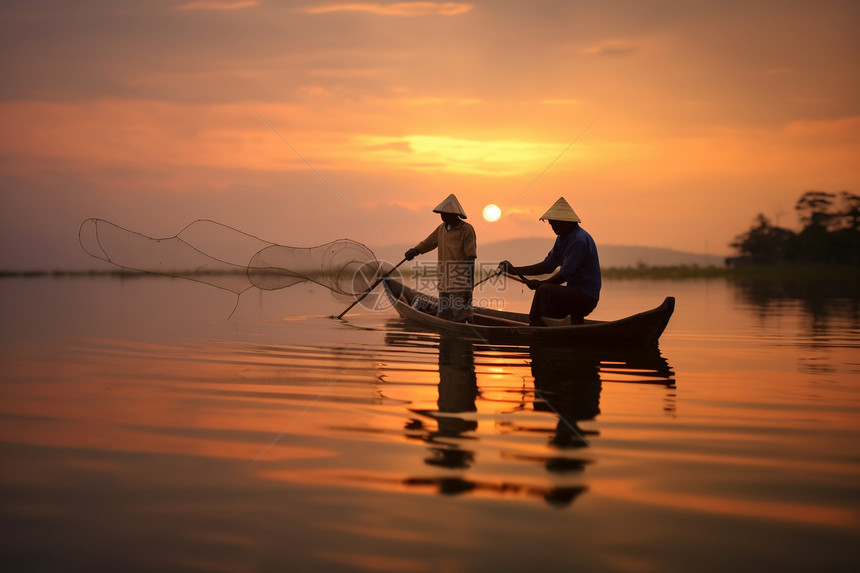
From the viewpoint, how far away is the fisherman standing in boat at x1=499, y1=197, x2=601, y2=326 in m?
8.20

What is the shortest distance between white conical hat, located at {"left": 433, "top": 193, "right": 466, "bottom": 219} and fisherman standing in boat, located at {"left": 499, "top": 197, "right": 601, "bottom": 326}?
3.60ft

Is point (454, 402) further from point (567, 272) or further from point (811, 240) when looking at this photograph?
point (811, 240)

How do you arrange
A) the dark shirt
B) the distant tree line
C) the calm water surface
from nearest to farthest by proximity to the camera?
1. the calm water surface
2. the dark shirt
3. the distant tree line

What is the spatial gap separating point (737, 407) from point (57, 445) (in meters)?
4.51

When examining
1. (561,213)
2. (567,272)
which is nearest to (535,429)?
(567,272)

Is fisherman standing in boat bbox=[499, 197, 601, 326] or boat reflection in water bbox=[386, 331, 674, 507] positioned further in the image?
fisherman standing in boat bbox=[499, 197, 601, 326]

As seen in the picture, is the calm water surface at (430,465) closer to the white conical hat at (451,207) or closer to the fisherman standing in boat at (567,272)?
the fisherman standing in boat at (567,272)

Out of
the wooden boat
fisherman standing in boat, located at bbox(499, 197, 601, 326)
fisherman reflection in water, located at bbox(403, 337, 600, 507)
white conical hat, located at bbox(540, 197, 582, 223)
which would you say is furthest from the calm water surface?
white conical hat, located at bbox(540, 197, 582, 223)

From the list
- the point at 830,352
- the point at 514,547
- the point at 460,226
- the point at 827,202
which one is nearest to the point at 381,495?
the point at 514,547

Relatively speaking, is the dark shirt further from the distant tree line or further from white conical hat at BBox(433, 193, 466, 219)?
the distant tree line

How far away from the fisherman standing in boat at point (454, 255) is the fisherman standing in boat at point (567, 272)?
98 cm

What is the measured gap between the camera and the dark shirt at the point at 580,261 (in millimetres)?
8164

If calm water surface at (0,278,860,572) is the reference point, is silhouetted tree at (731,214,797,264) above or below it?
above

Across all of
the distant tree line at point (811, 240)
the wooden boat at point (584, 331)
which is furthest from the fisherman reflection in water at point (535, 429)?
the distant tree line at point (811, 240)
